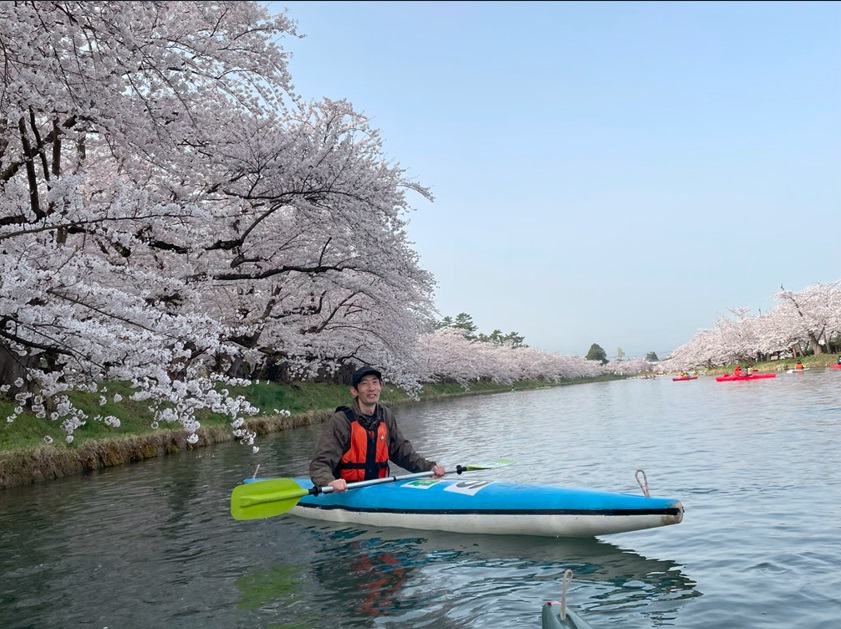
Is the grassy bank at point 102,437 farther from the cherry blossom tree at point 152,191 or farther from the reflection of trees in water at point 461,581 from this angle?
the reflection of trees in water at point 461,581

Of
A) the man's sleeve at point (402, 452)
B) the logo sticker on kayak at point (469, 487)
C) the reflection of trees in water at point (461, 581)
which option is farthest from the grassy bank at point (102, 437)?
the reflection of trees in water at point (461, 581)

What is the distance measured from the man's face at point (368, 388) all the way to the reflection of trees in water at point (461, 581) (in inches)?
59.9

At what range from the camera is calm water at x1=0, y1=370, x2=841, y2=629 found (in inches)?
189

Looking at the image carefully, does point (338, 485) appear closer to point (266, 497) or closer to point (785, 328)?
point (266, 497)

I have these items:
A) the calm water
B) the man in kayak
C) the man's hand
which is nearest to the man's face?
the man in kayak

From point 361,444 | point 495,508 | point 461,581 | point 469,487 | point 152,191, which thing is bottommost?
point 461,581

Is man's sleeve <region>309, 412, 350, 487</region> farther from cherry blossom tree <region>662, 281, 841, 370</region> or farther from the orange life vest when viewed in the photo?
cherry blossom tree <region>662, 281, 841, 370</region>

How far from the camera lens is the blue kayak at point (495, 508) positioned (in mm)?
5902

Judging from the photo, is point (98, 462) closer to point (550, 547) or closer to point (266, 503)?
point (266, 503)

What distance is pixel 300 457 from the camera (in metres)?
14.9

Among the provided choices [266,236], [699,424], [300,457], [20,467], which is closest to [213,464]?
[300,457]

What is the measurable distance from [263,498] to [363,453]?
127cm

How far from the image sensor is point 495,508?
6613 millimetres

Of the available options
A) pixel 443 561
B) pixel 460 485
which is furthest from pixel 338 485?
pixel 443 561
